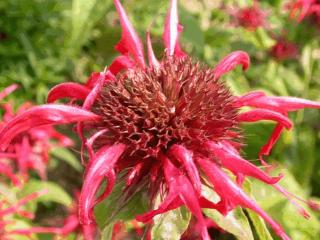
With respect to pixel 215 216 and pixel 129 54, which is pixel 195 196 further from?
pixel 129 54

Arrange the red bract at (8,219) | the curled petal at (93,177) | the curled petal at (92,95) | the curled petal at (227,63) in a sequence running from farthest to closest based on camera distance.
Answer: the red bract at (8,219)
the curled petal at (227,63)
the curled petal at (92,95)
the curled petal at (93,177)

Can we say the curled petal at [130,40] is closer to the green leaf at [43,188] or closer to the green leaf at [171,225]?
the green leaf at [171,225]

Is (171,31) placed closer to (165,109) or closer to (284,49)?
(165,109)

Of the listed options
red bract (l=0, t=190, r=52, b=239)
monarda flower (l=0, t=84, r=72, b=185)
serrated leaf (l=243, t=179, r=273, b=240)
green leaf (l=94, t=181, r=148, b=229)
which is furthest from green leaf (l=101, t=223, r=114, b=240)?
monarda flower (l=0, t=84, r=72, b=185)

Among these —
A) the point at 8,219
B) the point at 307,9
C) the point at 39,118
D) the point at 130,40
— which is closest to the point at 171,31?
the point at 130,40

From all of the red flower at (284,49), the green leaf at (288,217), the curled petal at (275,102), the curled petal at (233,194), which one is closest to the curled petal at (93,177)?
the curled petal at (233,194)

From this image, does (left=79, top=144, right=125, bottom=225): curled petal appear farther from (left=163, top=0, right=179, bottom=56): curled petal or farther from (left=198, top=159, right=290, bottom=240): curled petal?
(left=163, top=0, right=179, bottom=56): curled petal
